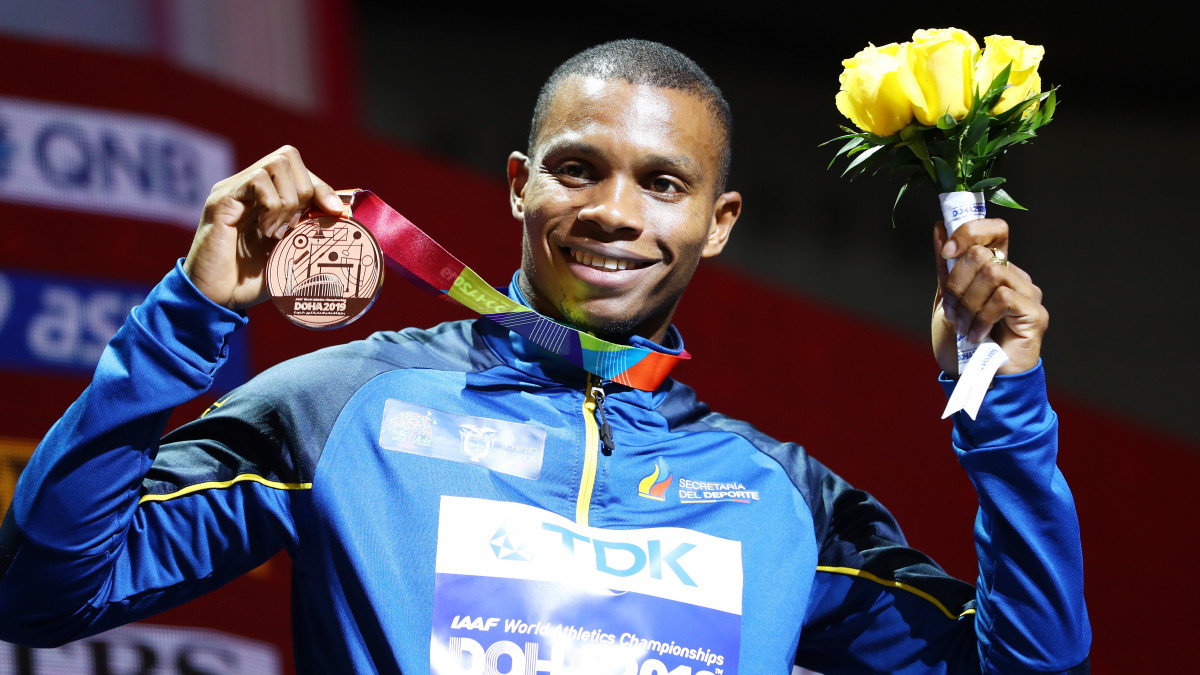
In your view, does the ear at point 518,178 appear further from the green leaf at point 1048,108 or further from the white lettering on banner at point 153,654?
the white lettering on banner at point 153,654

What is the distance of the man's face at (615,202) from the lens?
1733 millimetres

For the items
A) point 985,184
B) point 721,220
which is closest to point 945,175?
point 985,184

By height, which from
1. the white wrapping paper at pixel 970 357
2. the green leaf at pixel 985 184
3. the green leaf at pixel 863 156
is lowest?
the white wrapping paper at pixel 970 357

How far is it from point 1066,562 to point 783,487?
41cm

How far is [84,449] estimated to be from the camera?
1.30 meters

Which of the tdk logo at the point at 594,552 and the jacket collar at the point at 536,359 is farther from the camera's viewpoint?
the jacket collar at the point at 536,359

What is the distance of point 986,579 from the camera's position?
62.6 inches

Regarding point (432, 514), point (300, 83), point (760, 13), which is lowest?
point (432, 514)

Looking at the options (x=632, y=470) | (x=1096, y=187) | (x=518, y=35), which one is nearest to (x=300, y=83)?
(x=632, y=470)

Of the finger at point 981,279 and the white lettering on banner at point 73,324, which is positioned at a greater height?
the finger at point 981,279

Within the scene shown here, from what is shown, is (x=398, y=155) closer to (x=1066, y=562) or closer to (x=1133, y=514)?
(x=1066, y=562)

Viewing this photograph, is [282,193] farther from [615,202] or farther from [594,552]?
[594,552]

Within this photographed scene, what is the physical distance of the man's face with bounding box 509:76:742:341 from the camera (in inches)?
68.2

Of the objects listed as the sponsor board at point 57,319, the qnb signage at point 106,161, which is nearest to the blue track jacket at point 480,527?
the sponsor board at point 57,319
